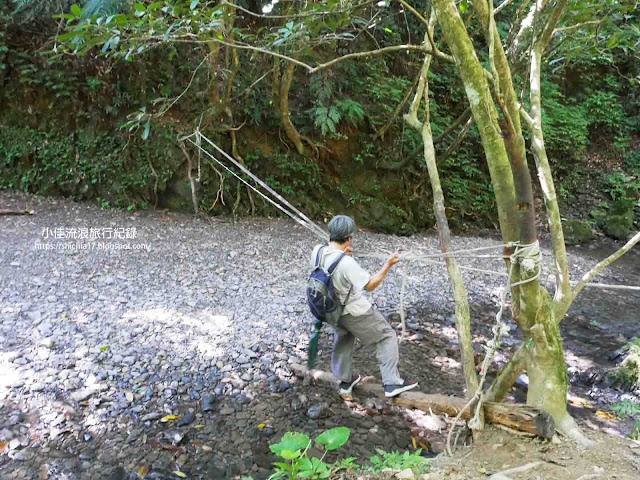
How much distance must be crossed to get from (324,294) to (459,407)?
1173mm

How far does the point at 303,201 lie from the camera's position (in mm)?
8805


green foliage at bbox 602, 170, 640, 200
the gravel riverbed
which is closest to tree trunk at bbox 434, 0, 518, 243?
the gravel riverbed

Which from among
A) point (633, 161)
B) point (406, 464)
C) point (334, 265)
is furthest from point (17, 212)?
point (633, 161)

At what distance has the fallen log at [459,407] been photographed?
242 centimetres

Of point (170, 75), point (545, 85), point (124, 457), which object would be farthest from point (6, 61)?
point (545, 85)

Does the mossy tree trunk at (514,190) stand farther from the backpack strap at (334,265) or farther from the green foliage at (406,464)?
the backpack strap at (334,265)

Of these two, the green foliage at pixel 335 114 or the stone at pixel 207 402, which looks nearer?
the stone at pixel 207 402

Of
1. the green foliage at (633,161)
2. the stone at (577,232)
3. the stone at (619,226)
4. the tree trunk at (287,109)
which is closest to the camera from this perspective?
the tree trunk at (287,109)

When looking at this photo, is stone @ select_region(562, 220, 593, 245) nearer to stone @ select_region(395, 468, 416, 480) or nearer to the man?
the man

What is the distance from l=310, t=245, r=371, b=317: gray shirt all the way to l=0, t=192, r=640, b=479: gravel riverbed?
0.83 metres

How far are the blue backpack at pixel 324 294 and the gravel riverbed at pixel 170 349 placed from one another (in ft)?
2.51

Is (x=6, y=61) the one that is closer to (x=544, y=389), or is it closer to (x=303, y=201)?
(x=303, y=201)

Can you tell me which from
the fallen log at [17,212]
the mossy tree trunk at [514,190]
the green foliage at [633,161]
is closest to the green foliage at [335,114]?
the fallen log at [17,212]

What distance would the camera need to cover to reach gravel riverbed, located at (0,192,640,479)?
2.86 metres
